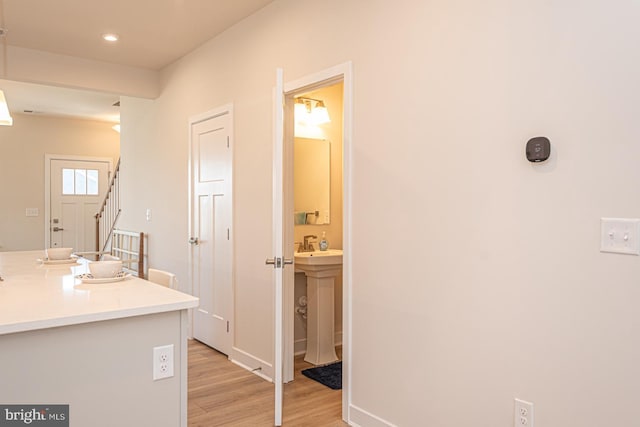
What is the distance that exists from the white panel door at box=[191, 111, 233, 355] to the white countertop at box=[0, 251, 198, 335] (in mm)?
1732

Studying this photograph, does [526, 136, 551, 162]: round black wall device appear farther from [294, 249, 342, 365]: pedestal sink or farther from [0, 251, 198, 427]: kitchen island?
[294, 249, 342, 365]: pedestal sink

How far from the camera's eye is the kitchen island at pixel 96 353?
1.38 m

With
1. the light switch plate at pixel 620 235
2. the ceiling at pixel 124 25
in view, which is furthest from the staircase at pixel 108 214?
the light switch plate at pixel 620 235

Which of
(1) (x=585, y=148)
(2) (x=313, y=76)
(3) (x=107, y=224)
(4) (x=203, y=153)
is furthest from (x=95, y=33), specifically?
(3) (x=107, y=224)

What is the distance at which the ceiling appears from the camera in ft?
11.0

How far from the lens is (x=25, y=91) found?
233 inches

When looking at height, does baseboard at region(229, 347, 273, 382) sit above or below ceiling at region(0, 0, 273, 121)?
below

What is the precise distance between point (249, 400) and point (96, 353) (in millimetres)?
1727

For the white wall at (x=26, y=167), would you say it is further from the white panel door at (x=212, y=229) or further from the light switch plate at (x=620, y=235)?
the light switch plate at (x=620, y=235)

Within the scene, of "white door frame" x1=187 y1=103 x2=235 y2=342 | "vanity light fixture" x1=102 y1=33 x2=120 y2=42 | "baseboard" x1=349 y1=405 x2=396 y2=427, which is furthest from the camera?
"vanity light fixture" x1=102 y1=33 x2=120 y2=42

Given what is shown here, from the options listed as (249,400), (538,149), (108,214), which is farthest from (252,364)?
(108,214)

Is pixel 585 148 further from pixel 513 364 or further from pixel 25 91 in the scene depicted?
pixel 25 91

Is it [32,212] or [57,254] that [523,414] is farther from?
[32,212]

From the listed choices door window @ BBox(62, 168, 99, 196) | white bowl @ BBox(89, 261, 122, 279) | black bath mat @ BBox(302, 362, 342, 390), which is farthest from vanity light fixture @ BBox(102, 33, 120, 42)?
door window @ BBox(62, 168, 99, 196)
